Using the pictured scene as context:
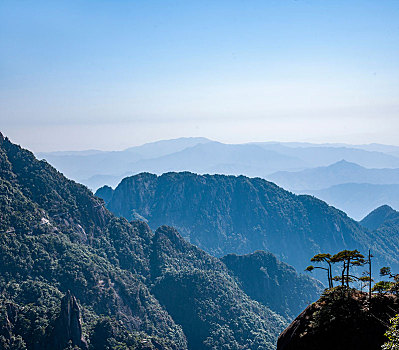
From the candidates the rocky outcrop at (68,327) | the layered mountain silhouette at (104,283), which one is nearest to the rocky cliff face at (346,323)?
the rocky outcrop at (68,327)

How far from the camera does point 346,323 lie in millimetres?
25781

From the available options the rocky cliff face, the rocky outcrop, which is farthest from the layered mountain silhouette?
the rocky cliff face

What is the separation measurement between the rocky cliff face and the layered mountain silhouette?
74697mm

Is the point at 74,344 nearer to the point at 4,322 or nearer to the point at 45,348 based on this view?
the point at 45,348

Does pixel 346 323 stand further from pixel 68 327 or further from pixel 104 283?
pixel 104 283

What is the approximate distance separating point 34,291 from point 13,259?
1612 centimetres

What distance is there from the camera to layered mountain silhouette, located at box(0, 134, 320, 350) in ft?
310

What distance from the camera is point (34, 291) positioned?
100562 mm

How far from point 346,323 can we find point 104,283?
365 feet

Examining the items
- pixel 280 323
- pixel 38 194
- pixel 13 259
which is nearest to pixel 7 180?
pixel 38 194

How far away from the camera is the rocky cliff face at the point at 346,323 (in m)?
25.3

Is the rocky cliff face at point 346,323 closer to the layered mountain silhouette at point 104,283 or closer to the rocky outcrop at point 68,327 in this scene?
the rocky outcrop at point 68,327

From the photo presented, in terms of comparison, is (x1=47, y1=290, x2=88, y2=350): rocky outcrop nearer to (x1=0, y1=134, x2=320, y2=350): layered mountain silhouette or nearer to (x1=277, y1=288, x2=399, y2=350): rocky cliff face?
(x1=0, y1=134, x2=320, y2=350): layered mountain silhouette

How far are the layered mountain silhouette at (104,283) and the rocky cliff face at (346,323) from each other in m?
74.7
